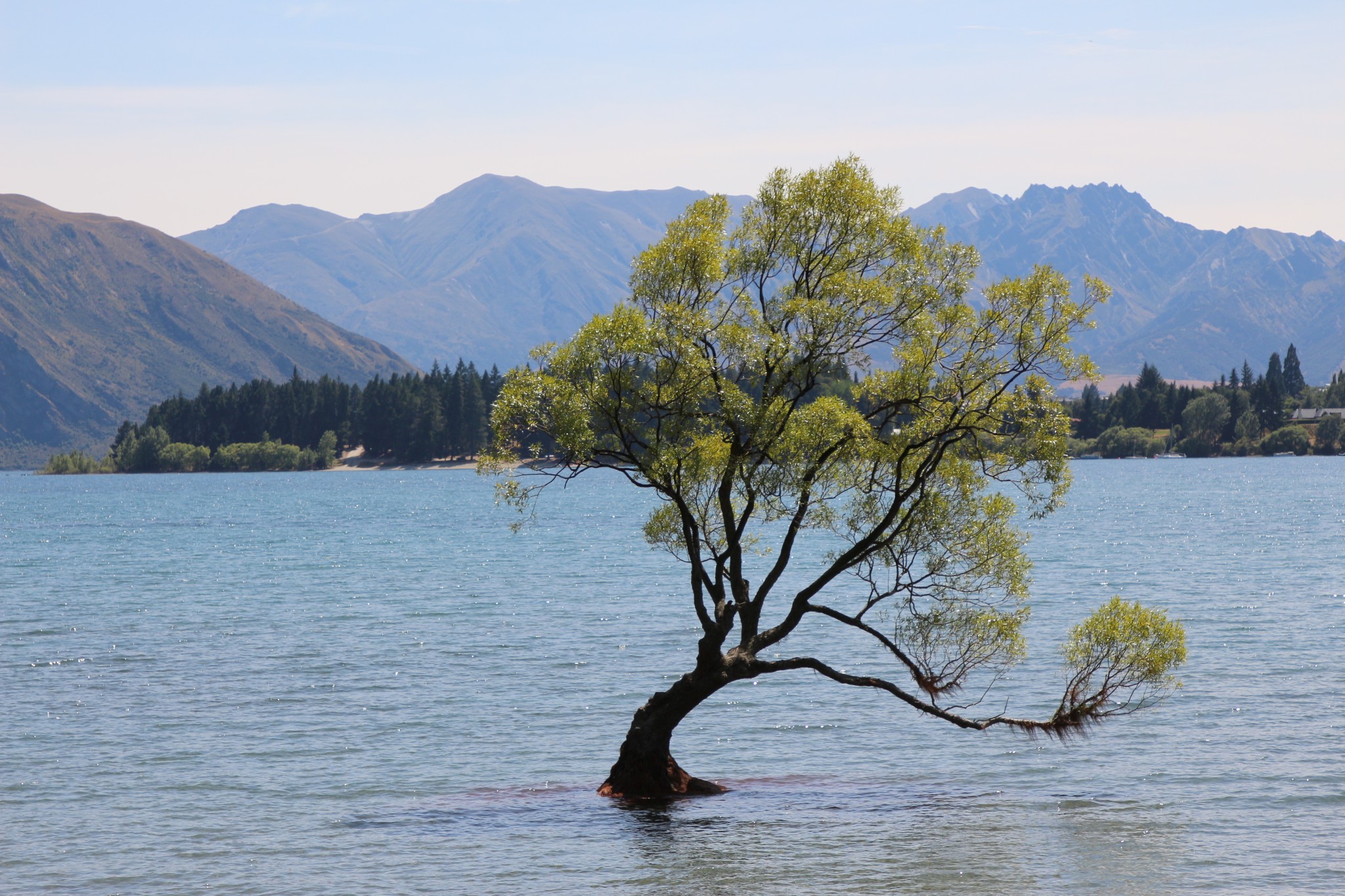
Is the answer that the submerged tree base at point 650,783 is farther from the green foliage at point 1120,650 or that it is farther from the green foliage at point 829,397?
the green foliage at point 1120,650

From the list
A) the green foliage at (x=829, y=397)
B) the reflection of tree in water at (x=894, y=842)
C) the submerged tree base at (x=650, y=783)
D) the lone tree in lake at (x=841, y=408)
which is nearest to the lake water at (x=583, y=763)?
the reflection of tree in water at (x=894, y=842)

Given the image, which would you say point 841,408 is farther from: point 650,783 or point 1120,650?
point 650,783

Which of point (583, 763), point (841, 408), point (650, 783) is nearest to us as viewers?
point (841, 408)

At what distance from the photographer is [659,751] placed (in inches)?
1366

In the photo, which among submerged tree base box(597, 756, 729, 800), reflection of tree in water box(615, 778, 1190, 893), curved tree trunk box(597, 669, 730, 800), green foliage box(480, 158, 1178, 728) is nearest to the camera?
reflection of tree in water box(615, 778, 1190, 893)

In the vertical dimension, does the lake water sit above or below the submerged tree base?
below

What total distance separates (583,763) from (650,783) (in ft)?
18.4

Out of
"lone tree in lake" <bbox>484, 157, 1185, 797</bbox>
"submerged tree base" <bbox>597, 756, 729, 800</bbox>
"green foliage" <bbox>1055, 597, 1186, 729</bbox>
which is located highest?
"lone tree in lake" <bbox>484, 157, 1185, 797</bbox>

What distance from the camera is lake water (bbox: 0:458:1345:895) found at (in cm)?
2997

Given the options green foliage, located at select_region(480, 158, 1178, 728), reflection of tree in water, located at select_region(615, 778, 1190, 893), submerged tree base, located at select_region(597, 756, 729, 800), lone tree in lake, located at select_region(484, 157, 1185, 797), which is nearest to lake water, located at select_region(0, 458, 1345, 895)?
reflection of tree in water, located at select_region(615, 778, 1190, 893)

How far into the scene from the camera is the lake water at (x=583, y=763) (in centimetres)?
2997

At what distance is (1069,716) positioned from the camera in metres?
32.1

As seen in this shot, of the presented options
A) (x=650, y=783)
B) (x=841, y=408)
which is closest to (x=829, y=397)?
(x=841, y=408)

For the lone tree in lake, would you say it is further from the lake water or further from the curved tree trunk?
the lake water
